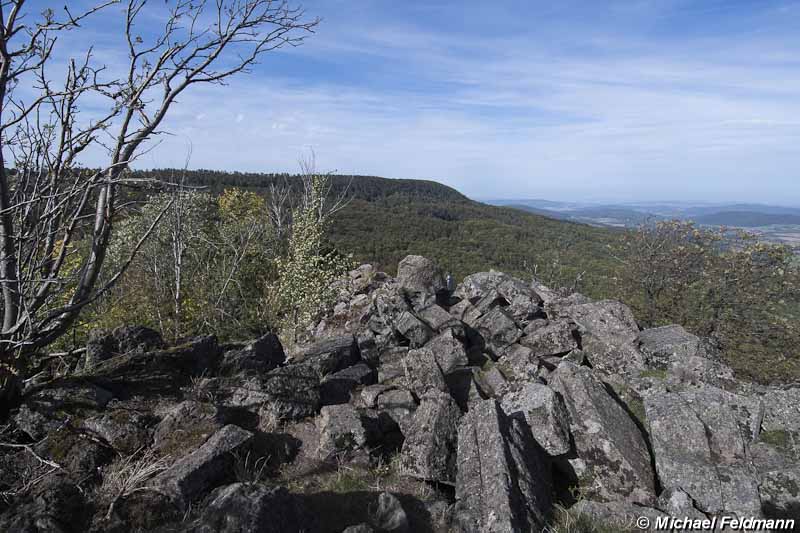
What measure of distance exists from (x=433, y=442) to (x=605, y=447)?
2179mm

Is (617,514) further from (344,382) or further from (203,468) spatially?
(203,468)

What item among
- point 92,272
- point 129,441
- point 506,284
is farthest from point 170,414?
point 506,284

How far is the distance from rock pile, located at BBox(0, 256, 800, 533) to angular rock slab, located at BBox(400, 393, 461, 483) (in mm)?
22

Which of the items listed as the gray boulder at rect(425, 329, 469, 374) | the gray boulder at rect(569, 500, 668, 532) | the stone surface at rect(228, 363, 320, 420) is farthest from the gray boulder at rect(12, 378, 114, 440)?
the gray boulder at rect(569, 500, 668, 532)

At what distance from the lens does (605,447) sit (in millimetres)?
5734

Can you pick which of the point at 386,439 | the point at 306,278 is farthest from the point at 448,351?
the point at 306,278

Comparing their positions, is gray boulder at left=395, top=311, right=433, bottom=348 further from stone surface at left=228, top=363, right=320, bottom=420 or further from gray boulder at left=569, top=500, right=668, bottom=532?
gray boulder at left=569, top=500, right=668, bottom=532

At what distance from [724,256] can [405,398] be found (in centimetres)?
1664

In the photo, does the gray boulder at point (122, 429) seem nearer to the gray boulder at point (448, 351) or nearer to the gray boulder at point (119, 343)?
the gray boulder at point (119, 343)

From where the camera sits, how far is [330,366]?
26.3ft

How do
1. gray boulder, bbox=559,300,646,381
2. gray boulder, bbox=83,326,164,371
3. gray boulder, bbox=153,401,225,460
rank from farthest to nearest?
gray boulder, bbox=559,300,646,381
gray boulder, bbox=83,326,164,371
gray boulder, bbox=153,401,225,460

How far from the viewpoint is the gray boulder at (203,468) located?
4582 millimetres

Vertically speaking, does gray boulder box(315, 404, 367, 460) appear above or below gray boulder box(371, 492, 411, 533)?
above

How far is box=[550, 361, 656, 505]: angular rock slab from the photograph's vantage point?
215 inches
